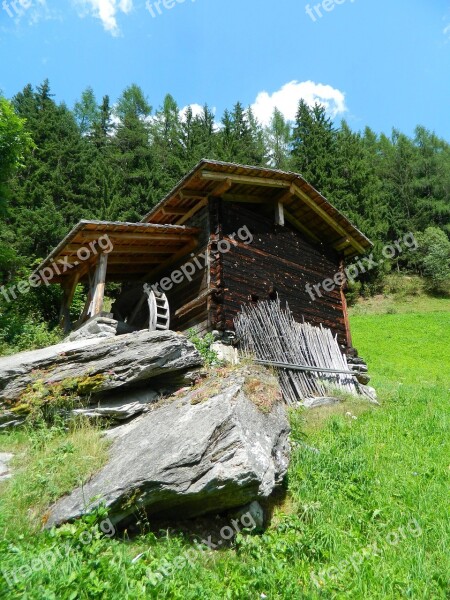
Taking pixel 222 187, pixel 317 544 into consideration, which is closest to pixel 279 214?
pixel 222 187

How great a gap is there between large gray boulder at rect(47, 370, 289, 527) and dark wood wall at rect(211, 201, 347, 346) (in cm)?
446

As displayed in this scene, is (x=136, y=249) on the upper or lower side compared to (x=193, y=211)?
lower

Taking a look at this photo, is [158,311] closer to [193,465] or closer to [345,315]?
[345,315]

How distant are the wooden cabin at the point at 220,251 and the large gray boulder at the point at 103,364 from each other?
8.36ft

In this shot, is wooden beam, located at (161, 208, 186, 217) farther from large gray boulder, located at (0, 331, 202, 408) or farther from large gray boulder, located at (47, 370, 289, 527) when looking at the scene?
large gray boulder, located at (47, 370, 289, 527)

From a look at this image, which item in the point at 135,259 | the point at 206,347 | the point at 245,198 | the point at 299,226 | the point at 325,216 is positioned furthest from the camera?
the point at 299,226

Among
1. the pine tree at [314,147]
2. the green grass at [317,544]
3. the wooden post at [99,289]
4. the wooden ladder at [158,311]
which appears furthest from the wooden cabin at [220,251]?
the pine tree at [314,147]

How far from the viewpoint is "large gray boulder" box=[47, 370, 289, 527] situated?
4.96 meters

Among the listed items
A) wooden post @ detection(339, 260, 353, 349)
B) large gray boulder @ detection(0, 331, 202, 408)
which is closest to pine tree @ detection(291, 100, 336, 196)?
wooden post @ detection(339, 260, 353, 349)

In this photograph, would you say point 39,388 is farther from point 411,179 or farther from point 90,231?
point 411,179

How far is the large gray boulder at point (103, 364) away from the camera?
24.3ft

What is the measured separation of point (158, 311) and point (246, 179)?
4.26 m

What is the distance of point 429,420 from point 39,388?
22.7 ft

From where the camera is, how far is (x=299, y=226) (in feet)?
46.6
